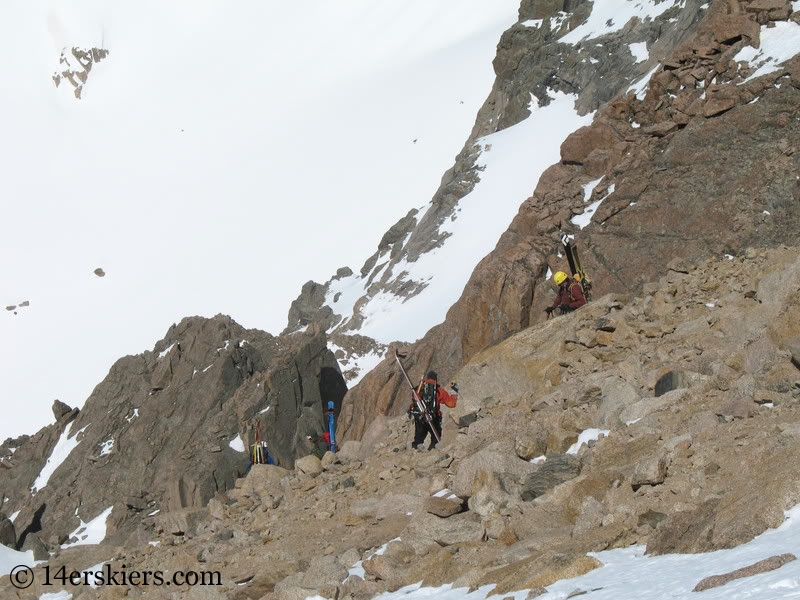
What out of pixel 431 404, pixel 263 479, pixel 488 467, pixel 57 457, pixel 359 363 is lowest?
pixel 488 467

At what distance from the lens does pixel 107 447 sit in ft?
115

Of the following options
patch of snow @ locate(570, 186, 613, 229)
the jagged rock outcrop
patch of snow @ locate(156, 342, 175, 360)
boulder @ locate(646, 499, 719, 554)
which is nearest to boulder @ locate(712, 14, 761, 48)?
patch of snow @ locate(570, 186, 613, 229)

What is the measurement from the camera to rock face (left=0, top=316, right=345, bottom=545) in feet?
96.2

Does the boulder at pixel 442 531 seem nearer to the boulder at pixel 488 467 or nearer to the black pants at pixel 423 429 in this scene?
the boulder at pixel 488 467

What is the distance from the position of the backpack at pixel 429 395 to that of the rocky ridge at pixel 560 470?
439 millimetres

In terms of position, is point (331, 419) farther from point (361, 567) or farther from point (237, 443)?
point (361, 567)

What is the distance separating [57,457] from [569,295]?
26079 millimetres

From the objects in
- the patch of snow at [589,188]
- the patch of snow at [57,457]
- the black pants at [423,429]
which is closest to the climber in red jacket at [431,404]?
the black pants at [423,429]

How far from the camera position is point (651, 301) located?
17469mm

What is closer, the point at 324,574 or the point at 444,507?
the point at 324,574

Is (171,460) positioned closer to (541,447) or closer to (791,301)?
(541,447)

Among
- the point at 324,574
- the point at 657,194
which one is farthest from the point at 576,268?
the point at 324,574

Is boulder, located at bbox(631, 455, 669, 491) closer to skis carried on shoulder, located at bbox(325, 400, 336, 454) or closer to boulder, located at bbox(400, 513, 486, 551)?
boulder, located at bbox(400, 513, 486, 551)

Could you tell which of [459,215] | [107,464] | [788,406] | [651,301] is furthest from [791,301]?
[459,215]
